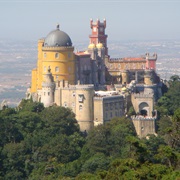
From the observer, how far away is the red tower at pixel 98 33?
3853 inches

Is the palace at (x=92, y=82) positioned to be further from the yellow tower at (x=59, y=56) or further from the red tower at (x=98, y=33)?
the red tower at (x=98, y=33)

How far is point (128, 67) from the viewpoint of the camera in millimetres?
94938

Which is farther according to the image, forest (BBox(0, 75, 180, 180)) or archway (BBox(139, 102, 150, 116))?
archway (BBox(139, 102, 150, 116))

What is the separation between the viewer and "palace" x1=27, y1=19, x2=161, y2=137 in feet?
262

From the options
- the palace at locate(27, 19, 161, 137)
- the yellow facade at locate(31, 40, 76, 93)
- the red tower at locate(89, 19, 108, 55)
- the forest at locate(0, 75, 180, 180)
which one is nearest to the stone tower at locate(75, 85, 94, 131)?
the palace at locate(27, 19, 161, 137)

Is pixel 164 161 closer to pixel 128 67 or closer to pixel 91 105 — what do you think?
pixel 91 105

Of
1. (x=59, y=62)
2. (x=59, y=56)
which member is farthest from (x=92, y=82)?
(x=59, y=56)

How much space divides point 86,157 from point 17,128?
27.1 ft

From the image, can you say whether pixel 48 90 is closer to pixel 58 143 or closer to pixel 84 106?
pixel 84 106

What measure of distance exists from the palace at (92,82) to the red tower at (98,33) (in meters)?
4.32

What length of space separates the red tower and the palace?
4316 millimetres

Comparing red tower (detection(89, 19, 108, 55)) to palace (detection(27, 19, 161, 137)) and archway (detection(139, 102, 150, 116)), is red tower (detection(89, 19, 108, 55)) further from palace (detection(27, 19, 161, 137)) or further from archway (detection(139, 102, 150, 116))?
archway (detection(139, 102, 150, 116))

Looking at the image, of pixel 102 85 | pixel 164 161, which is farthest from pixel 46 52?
pixel 164 161

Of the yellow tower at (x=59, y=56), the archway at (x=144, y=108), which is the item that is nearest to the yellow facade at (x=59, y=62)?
the yellow tower at (x=59, y=56)
